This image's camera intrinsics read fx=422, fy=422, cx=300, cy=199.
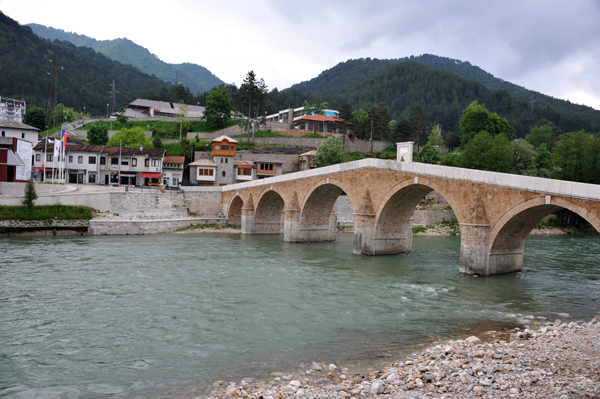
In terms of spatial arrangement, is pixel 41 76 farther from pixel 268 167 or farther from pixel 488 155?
pixel 488 155

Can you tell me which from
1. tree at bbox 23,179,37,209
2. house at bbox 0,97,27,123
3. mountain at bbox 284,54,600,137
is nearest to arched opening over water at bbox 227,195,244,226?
tree at bbox 23,179,37,209

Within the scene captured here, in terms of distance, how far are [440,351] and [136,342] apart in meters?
5.92

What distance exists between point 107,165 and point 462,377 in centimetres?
4220

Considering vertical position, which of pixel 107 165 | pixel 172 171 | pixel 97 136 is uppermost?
pixel 97 136

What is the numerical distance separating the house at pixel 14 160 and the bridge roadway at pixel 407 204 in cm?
1513

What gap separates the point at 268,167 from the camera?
48.7 meters

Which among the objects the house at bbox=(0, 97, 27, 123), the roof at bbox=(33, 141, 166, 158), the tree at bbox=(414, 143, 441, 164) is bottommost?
the roof at bbox=(33, 141, 166, 158)

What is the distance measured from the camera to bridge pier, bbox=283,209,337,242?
2609cm

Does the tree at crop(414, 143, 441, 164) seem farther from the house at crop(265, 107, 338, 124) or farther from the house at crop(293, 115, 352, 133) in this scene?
the house at crop(265, 107, 338, 124)

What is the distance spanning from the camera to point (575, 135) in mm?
38625

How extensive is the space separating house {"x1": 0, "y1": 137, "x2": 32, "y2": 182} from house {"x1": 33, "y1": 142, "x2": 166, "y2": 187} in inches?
372

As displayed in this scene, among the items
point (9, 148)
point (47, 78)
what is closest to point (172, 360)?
point (9, 148)

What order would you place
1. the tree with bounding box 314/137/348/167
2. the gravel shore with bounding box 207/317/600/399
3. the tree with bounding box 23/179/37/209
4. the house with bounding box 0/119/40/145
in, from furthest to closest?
Result: the tree with bounding box 314/137/348/167 → the house with bounding box 0/119/40/145 → the tree with bounding box 23/179/37/209 → the gravel shore with bounding box 207/317/600/399

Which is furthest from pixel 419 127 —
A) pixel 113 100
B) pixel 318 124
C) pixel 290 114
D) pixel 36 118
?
pixel 113 100
